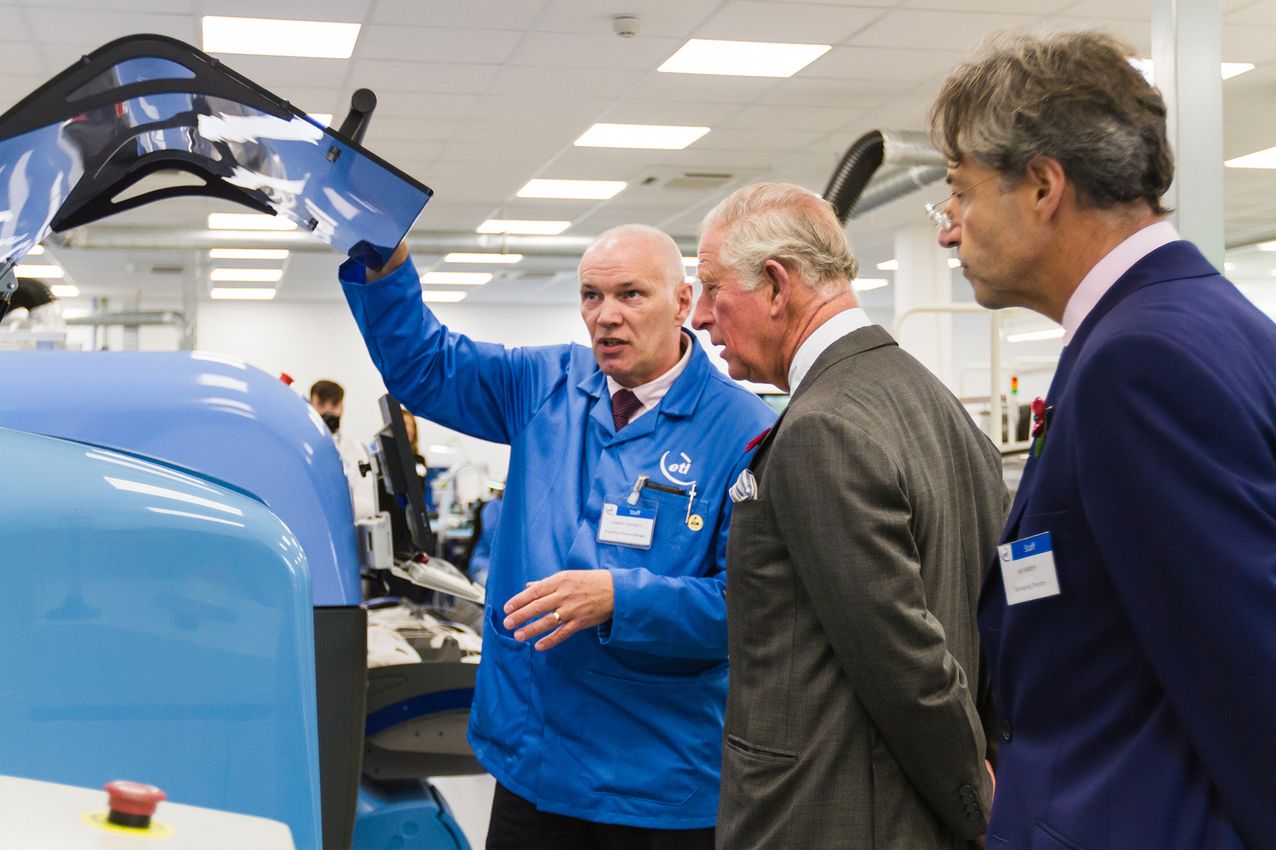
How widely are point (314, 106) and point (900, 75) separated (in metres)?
3.27

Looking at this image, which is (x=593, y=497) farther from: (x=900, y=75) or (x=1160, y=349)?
(x=900, y=75)

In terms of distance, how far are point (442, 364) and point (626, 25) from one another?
399cm

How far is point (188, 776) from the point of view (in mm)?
889

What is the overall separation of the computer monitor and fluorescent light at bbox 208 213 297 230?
29.9ft

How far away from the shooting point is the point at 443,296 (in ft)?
53.9

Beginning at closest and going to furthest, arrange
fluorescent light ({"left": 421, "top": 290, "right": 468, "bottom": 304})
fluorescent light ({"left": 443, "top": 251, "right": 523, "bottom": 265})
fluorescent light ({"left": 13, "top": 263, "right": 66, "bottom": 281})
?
fluorescent light ({"left": 443, "top": 251, "right": 523, "bottom": 265})
fluorescent light ({"left": 13, "top": 263, "right": 66, "bottom": 281})
fluorescent light ({"left": 421, "top": 290, "right": 468, "bottom": 304})

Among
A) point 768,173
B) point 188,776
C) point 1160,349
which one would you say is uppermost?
point 768,173

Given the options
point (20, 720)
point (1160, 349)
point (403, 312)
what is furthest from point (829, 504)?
point (403, 312)

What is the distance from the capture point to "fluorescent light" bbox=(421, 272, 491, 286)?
46.1ft

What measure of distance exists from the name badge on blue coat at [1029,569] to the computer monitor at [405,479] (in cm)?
117

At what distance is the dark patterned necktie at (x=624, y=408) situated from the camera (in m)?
1.94

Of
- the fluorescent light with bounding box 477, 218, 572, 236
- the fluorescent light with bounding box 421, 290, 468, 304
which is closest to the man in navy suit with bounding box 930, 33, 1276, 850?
the fluorescent light with bounding box 477, 218, 572, 236

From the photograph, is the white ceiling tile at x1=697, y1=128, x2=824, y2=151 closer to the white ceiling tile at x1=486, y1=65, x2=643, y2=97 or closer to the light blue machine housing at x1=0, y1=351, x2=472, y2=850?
the white ceiling tile at x1=486, y1=65, x2=643, y2=97

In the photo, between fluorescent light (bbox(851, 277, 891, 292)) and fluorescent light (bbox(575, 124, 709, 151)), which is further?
fluorescent light (bbox(851, 277, 891, 292))
